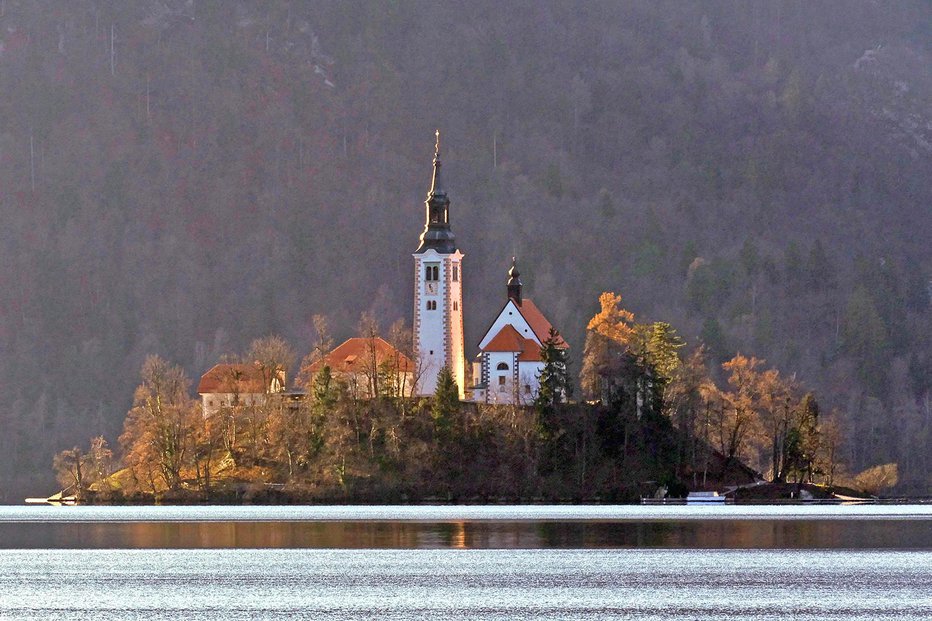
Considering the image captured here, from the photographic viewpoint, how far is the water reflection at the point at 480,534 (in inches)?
3666

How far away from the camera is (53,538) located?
10012 cm

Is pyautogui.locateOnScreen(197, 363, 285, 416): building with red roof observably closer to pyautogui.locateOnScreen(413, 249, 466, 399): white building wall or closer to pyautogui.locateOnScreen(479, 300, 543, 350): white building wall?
pyautogui.locateOnScreen(413, 249, 466, 399): white building wall

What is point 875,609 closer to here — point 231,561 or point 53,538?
point 231,561

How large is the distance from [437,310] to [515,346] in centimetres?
726

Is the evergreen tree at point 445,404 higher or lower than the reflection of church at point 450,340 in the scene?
lower

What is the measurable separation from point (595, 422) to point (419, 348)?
54.1ft

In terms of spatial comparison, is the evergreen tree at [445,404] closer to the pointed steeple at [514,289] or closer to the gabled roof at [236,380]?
the gabled roof at [236,380]

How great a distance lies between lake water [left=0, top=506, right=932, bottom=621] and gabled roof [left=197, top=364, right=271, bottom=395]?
90.9ft

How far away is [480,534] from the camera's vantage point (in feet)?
327

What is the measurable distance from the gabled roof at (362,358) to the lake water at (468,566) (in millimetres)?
28013

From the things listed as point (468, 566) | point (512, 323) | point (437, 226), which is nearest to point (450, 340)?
point (512, 323)

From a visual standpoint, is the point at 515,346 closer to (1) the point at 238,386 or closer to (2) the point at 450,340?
(2) the point at 450,340

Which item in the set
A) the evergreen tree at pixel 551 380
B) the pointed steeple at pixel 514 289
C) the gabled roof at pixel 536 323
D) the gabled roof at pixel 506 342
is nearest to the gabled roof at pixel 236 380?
the gabled roof at pixel 506 342

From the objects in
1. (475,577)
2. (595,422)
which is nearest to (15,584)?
(475,577)
